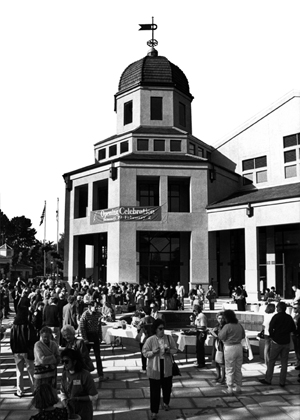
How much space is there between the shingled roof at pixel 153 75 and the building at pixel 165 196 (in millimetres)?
94

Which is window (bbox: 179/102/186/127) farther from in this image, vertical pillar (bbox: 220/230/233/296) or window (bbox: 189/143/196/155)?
vertical pillar (bbox: 220/230/233/296)

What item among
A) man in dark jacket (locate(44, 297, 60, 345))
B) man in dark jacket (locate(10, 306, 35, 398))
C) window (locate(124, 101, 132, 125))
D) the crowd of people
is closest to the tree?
window (locate(124, 101, 132, 125))

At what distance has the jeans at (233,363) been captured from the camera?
8539 mm

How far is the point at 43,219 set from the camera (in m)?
50.1

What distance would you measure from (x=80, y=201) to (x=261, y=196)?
57.5ft

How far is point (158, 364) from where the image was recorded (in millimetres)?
7340

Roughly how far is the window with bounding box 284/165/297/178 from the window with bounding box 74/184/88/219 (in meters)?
17.2

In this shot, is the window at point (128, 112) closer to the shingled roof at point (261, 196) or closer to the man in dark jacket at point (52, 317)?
the shingled roof at point (261, 196)

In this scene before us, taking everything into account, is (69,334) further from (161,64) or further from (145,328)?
(161,64)

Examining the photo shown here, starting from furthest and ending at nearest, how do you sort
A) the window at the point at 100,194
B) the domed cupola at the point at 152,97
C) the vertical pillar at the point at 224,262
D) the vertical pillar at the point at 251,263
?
the domed cupola at the point at 152,97, the window at the point at 100,194, the vertical pillar at the point at 224,262, the vertical pillar at the point at 251,263

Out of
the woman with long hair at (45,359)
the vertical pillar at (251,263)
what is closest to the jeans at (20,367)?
the woman with long hair at (45,359)

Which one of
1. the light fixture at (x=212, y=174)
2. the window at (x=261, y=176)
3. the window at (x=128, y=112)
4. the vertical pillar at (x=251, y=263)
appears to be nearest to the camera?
the vertical pillar at (x=251, y=263)

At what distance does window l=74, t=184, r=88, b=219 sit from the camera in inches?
1464

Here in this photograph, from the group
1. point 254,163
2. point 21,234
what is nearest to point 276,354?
point 254,163
